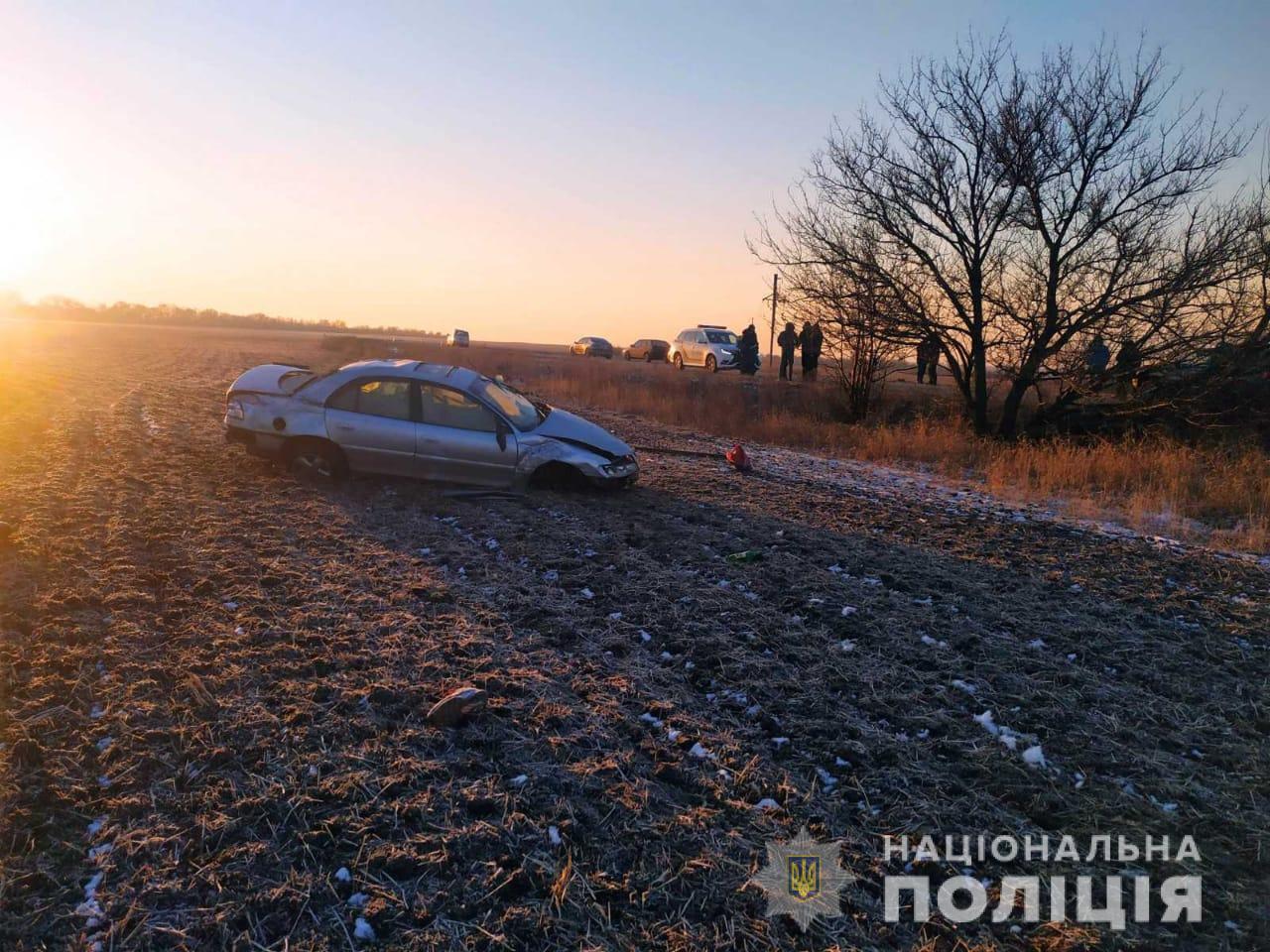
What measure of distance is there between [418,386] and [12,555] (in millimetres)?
4033

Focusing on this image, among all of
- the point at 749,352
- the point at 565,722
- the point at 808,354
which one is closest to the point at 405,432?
the point at 565,722

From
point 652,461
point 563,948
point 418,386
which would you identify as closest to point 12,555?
point 418,386

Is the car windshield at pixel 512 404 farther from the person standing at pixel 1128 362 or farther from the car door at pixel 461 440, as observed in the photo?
the person standing at pixel 1128 362

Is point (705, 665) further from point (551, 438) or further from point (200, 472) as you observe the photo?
point (200, 472)

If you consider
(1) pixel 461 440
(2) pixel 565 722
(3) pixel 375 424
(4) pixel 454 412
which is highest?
(4) pixel 454 412

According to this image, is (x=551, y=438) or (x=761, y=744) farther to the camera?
(x=551, y=438)

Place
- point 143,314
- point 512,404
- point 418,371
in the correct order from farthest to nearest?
point 143,314, point 512,404, point 418,371

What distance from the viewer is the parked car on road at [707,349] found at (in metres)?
31.6

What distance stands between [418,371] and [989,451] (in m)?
10.6

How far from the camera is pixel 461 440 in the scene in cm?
864

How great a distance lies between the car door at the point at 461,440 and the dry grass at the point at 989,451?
720 centimetres

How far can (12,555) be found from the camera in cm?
570

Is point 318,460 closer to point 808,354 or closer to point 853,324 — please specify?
point 853,324

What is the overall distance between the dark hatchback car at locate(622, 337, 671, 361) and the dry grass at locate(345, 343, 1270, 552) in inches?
594
